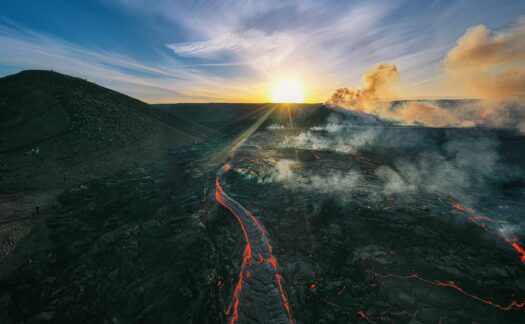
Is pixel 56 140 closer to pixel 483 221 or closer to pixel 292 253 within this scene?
pixel 292 253

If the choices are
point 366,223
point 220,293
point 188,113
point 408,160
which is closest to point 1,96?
point 220,293

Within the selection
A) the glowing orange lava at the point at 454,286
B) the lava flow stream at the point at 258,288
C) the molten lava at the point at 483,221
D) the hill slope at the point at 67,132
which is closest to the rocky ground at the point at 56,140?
the hill slope at the point at 67,132

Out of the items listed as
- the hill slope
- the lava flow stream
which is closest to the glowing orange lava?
the lava flow stream

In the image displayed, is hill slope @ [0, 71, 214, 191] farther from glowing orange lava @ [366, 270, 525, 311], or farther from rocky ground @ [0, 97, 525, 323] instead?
glowing orange lava @ [366, 270, 525, 311]

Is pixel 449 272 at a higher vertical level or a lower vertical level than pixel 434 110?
lower

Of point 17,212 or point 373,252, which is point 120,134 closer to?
point 17,212

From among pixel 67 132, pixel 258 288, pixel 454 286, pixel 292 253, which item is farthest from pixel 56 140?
pixel 454 286

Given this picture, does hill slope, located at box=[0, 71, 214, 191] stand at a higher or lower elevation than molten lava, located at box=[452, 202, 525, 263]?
higher

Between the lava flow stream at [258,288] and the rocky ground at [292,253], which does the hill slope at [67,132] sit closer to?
the rocky ground at [292,253]
